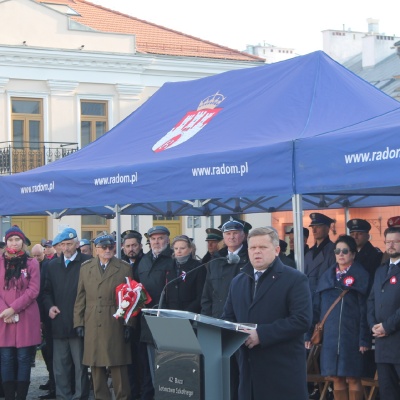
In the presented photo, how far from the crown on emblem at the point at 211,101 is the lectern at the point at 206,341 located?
4.69 metres

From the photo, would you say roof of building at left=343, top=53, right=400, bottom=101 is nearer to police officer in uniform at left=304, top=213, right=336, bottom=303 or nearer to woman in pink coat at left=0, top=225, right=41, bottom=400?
police officer in uniform at left=304, top=213, right=336, bottom=303

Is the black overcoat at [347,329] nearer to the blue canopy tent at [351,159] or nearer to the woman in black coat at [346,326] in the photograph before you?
the woman in black coat at [346,326]

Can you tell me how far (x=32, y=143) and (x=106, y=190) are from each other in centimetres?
2300

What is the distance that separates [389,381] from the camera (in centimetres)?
842

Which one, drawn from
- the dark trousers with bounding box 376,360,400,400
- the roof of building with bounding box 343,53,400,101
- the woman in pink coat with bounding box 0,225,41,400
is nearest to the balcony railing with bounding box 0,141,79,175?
the roof of building with bounding box 343,53,400,101

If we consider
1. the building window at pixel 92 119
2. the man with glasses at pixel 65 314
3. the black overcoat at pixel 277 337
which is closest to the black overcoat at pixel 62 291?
the man with glasses at pixel 65 314

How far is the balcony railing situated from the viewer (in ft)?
107

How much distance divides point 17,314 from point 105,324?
1097 millimetres

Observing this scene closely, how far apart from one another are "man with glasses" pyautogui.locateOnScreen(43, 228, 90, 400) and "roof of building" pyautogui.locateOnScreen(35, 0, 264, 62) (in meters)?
24.5

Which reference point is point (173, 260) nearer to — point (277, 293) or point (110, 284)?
point (110, 284)

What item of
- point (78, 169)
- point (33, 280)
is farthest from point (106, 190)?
point (33, 280)

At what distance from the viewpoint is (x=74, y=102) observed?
33.6m

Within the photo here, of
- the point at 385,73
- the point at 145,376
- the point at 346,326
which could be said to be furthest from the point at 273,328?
the point at 385,73

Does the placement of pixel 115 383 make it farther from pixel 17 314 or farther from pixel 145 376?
pixel 17 314
